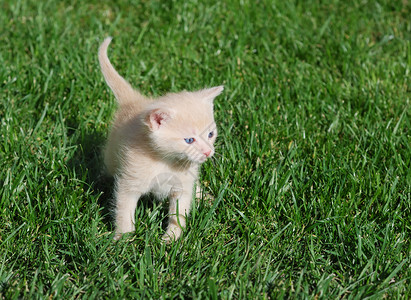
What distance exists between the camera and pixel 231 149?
338cm

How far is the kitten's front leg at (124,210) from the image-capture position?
9.43ft

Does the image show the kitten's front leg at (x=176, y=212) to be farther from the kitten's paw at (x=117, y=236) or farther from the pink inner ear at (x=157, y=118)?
the pink inner ear at (x=157, y=118)

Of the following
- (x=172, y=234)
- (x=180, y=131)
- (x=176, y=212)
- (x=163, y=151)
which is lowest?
(x=172, y=234)

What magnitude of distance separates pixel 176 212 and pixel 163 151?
370 millimetres

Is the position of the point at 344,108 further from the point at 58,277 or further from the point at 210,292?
the point at 58,277

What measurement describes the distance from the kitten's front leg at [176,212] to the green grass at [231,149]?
0.06 meters

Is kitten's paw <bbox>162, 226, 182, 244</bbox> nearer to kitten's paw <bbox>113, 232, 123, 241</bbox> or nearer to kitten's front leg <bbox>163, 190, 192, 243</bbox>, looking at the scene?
kitten's front leg <bbox>163, 190, 192, 243</bbox>

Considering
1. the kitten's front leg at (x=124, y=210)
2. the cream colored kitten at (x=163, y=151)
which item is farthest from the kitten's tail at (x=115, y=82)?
the kitten's front leg at (x=124, y=210)

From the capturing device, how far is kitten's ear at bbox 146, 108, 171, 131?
8.50 feet

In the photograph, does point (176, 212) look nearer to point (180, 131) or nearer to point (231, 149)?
point (180, 131)

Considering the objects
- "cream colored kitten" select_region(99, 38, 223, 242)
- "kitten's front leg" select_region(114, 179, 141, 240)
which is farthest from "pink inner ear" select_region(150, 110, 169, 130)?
"kitten's front leg" select_region(114, 179, 141, 240)

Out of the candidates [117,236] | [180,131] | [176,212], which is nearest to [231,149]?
[176,212]

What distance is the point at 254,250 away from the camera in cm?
275

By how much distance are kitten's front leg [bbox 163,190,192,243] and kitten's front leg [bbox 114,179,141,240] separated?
0.67 ft
